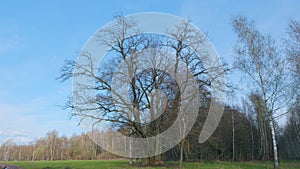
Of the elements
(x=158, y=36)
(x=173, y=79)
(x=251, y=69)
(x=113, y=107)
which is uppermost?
(x=158, y=36)

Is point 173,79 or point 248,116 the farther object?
point 248,116

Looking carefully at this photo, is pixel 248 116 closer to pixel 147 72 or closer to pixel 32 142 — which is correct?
pixel 147 72

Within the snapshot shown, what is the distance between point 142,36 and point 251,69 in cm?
801

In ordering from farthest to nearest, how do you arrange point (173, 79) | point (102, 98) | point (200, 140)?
1. point (102, 98)
2. point (200, 140)
3. point (173, 79)

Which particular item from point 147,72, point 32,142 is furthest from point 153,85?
point 32,142

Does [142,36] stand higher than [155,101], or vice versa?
[142,36]

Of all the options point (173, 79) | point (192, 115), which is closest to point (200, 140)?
point (192, 115)

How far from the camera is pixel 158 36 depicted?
16.4 m

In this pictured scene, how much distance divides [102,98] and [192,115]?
701cm

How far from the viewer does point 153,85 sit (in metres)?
17.6

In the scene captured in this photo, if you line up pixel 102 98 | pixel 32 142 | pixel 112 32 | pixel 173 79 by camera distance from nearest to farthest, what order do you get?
pixel 173 79 < pixel 102 98 < pixel 112 32 < pixel 32 142

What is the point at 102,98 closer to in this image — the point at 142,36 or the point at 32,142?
the point at 142,36

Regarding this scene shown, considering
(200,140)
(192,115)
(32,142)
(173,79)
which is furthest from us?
(32,142)

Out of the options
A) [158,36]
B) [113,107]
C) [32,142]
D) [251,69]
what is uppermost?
[158,36]
